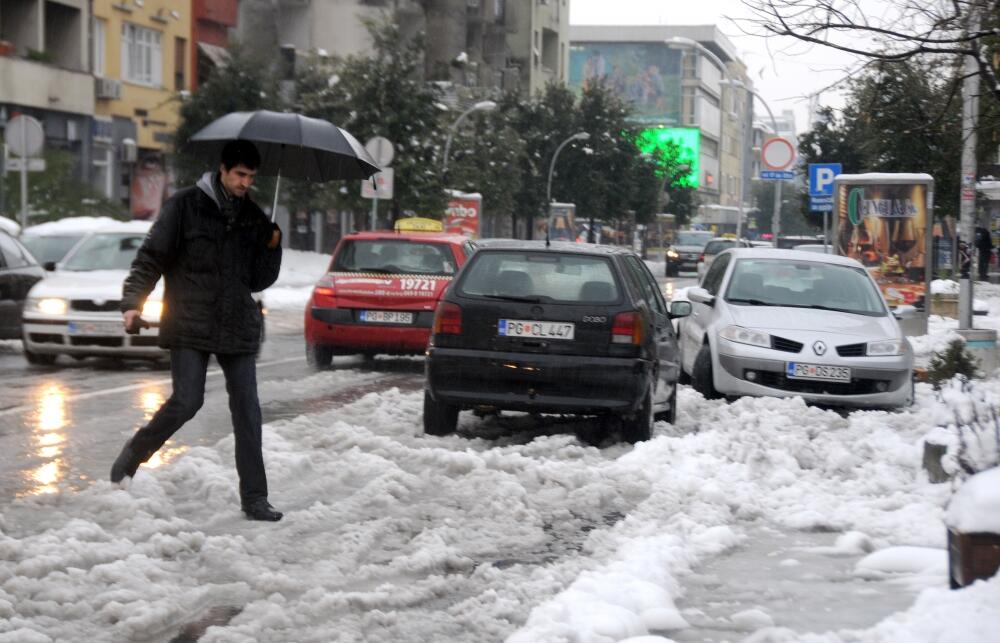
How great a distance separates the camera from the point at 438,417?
37.0ft

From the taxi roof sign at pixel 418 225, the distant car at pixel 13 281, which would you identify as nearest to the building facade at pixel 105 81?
the taxi roof sign at pixel 418 225

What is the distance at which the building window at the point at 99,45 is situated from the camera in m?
45.8

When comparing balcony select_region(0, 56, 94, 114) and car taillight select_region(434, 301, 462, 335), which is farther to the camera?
balcony select_region(0, 56, 94, 114)

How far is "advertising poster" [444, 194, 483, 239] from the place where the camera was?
47438mm

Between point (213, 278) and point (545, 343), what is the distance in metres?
3.61

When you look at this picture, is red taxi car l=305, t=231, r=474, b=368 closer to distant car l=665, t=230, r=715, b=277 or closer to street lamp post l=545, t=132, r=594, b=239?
distant car l=665, t=230, r=715, b=277

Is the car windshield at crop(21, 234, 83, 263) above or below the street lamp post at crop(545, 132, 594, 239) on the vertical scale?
below

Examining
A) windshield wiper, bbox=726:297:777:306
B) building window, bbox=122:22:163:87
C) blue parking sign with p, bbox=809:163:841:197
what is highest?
building window, bbox=122:22:163:87

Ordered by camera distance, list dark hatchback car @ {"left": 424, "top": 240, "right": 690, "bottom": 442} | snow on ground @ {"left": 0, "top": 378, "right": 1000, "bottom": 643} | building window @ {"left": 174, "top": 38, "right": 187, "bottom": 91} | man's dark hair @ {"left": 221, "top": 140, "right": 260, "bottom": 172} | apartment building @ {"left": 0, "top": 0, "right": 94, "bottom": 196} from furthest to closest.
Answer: building window @ {"left": 174, "top": 38, "right": 187, "bottom": 91} → apartment building @ {"left": 0, "top": 0, "right": 94, "bottom": 196} → dark hatchback car @ {"left": 424, "top": 240, "right": 690, "bottom": 442} → man's dark hair @ {"left": 221, "top": 140, "right": 260, "bottom": 172} → snow on ground @ {"left": 0, "top": 378, "right": 1000, "bottom": 643}

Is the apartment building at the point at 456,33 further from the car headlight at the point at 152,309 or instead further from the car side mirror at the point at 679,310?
the car side mirror at the point at 679,310

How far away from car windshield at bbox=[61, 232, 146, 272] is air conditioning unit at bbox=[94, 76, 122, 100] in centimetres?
2741

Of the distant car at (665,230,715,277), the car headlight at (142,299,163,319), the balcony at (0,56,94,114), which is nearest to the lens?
the car headlight at (142,299,163,319)

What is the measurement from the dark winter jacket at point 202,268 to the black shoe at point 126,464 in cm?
66

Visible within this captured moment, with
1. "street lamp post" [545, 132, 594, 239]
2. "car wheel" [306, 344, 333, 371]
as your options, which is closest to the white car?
"car wheel" [306, 344, 333, 371]
